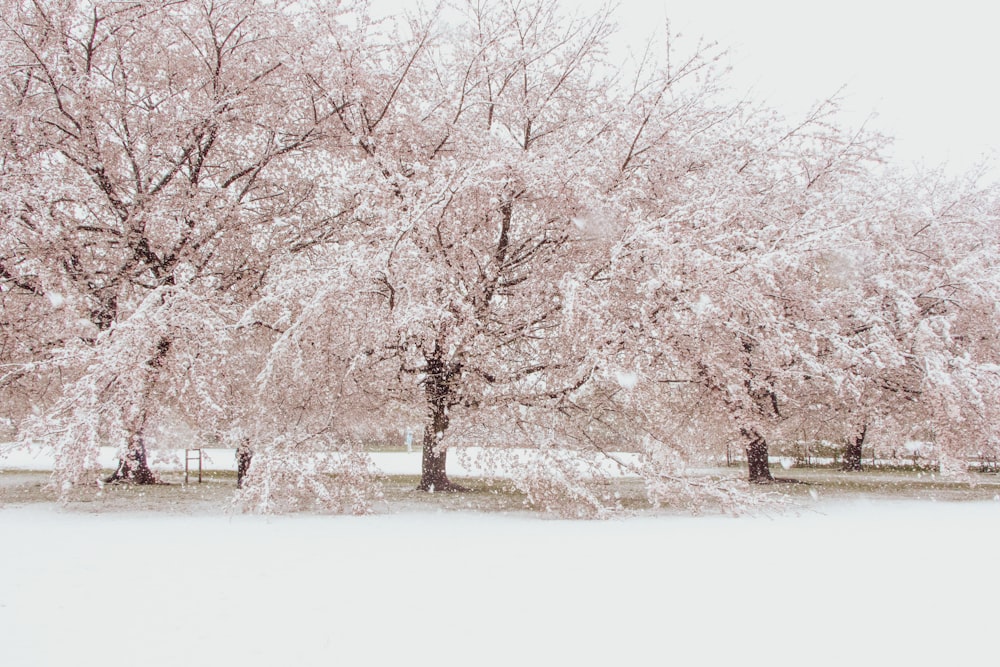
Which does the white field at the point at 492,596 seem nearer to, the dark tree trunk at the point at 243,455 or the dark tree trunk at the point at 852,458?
the dark tree trunk at the point at 243,455

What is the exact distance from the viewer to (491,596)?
4465 millimetres

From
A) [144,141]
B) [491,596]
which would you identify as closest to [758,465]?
[491,596]

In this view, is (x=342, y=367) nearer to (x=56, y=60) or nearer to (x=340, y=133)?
(x=340, y=133)

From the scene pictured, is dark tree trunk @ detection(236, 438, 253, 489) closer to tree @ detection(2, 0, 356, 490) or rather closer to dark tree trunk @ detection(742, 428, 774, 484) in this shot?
tree @ detection(2, 0, 356, 490)

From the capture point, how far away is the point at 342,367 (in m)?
9.81

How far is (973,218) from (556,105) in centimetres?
826

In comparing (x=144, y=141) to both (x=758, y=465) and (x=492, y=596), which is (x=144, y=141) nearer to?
(x=492, y=596)

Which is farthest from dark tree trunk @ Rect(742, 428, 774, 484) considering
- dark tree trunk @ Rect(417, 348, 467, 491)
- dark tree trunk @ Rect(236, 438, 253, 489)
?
dark tree trunk @ Rect(236, 438, 253, 489)

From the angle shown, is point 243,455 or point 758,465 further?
point 758,465

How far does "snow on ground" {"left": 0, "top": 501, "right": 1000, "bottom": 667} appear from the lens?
3453mm

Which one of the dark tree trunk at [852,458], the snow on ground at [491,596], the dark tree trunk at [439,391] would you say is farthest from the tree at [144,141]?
the dark tree trunk at [852,458]

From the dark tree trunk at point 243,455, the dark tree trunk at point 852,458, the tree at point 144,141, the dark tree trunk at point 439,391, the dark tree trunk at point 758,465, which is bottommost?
the dark tree trunk at point 852,458

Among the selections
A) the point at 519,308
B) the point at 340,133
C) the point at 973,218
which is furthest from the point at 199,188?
the point at 973,218

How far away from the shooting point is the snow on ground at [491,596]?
3.45 m
